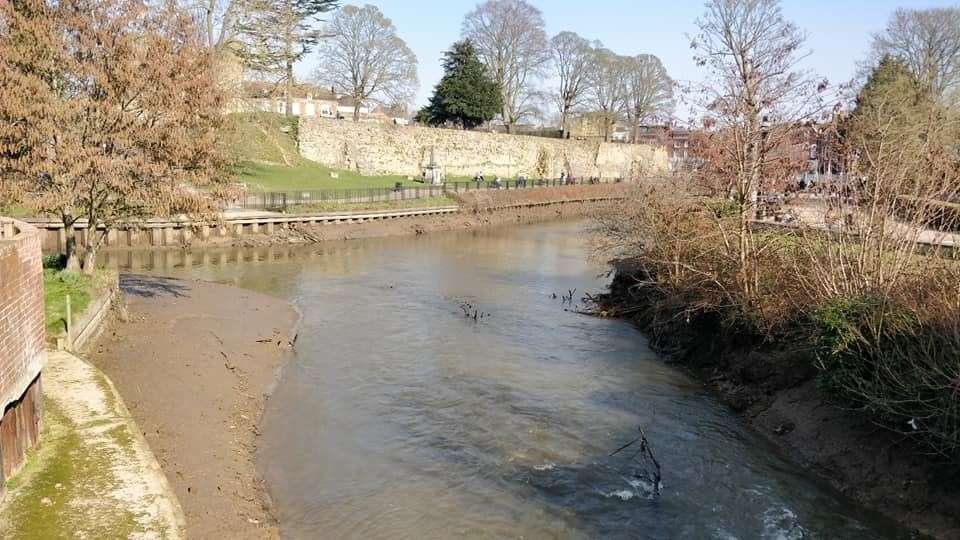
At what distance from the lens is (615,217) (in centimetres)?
2345

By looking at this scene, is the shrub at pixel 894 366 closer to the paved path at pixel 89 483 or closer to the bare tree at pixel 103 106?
the paved path at pixel 89 483

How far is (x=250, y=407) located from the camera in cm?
1258

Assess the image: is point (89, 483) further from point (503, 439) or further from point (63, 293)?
point (63, 293)

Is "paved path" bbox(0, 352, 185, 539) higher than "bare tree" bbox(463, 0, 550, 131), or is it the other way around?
"bare tree" bbox(463, 0, 550, 131)

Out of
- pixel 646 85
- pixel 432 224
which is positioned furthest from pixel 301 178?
pixel 646 85

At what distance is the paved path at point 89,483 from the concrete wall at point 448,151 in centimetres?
3377

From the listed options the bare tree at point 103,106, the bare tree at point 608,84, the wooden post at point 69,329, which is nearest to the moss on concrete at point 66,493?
the wooden post at point 69,329

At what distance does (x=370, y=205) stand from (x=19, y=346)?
1292 inches

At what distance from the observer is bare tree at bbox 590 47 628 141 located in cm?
7562

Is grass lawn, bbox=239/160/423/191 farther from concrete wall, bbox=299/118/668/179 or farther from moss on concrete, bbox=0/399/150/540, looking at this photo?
moss on concrete, bbox=0/399/150/540

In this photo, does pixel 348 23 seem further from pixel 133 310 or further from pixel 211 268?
pixel 133 310

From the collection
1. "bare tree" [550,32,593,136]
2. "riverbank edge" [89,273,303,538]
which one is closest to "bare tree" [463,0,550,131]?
"bare tree" [550,32,593,136]

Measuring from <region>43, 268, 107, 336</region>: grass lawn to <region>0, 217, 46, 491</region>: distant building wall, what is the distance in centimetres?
345

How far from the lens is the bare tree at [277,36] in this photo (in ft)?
127
